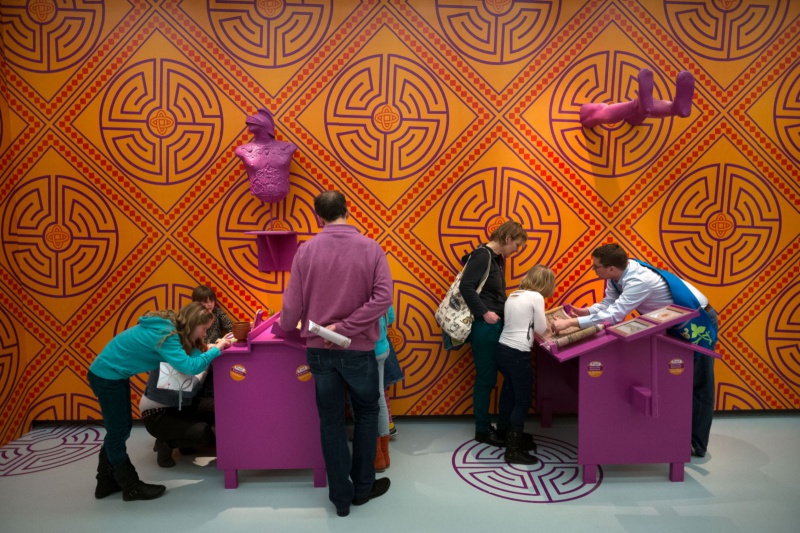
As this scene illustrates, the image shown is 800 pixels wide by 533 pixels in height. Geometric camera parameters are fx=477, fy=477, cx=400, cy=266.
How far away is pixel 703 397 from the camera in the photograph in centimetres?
327

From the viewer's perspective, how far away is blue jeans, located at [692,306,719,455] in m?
3.26

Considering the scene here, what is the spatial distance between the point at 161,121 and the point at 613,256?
11.5 ft

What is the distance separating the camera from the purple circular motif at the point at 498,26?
376 cm

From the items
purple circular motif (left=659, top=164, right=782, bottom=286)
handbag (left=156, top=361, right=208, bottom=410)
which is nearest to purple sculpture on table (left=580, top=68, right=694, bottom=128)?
purple circular motif (left=659, top=164, right=782, bottom=286)

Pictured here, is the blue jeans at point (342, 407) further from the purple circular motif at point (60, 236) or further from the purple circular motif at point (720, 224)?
the purple circular motif at point (720, 224)

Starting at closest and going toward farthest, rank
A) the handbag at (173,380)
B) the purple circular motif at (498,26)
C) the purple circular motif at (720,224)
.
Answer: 1. the handbag at (173,380)
2. the purple circular motif at (498,26)
3. the purple circular motif at (720,224)

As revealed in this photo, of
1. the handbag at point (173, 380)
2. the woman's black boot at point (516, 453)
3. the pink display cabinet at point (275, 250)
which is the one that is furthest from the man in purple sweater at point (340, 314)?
the pink display cabinet at point (275, 250)

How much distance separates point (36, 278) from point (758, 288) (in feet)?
19.2

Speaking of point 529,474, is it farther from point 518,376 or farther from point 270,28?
point 270,28

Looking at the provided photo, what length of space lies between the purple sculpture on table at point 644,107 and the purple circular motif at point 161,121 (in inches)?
115

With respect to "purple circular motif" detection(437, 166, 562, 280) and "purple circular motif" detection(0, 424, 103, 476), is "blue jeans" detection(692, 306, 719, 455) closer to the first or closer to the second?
"purple circular motif" detection(437, 166, 562, 280)

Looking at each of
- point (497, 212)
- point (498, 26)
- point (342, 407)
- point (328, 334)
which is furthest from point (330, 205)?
point (498, 26)

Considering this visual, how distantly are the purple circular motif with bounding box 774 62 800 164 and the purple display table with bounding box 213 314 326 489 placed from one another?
413cm

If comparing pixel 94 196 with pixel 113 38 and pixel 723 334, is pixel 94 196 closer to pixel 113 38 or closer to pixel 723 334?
pixel 113 38
